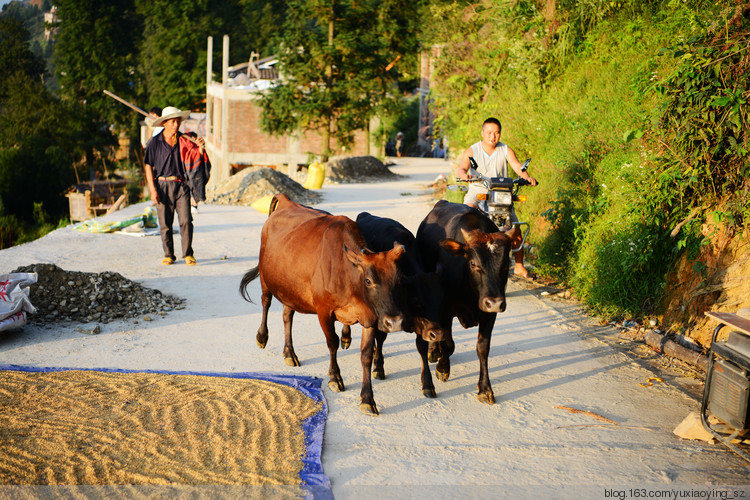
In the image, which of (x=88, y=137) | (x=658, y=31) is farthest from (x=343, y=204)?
(x=88, y=137)

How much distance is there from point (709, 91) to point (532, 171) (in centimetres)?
472

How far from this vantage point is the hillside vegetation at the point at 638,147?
282 inches

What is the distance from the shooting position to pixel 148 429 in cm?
482

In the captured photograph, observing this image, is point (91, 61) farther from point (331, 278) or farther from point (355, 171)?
point (331, 278)

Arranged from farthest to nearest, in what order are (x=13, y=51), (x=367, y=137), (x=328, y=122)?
1. (x=13, y=51)
2. (x=367, y=137)
3. (x=328, y=122)

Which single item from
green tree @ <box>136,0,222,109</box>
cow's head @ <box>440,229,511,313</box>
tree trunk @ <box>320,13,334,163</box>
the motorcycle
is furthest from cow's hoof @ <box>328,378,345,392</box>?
green tree @ <box>136,0,222,109</box>

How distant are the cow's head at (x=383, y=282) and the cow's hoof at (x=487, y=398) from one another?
4.07 feet

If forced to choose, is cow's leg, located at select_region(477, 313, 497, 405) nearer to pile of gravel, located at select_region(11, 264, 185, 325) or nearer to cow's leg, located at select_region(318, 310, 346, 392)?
cow's leg, located at select_region(318, 310, 346, 392)

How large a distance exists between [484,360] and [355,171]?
2215cm

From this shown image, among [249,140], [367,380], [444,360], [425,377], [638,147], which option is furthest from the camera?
[249,140]

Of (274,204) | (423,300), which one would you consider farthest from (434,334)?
(274,204)

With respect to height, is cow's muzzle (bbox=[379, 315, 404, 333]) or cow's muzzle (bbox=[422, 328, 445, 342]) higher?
cow's muzzle (bbox=[379, 315, 404, 333])

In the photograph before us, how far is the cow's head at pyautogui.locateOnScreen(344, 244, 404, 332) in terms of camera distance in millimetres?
4934

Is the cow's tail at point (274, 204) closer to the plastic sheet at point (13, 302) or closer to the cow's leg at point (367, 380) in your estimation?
the cow's leg at point (367, 380)
